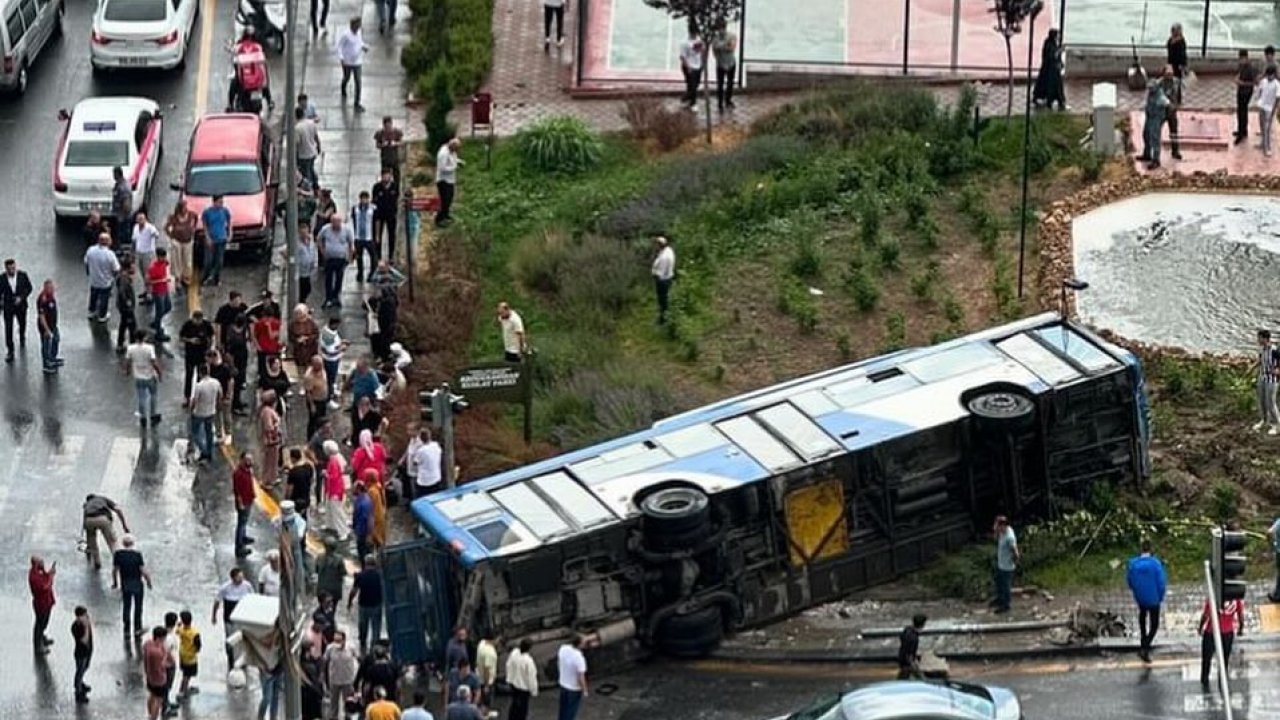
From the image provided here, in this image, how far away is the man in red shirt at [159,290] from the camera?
146 feet

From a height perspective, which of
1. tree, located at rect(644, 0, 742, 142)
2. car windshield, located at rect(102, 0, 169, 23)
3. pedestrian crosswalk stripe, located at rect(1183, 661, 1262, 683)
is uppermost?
tree, located at rect(644, 0, 742, 142)

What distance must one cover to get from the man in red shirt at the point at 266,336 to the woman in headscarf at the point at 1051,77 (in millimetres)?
13741

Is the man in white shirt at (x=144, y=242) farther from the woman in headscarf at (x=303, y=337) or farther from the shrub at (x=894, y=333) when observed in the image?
the shrub at (x=894, y=333)

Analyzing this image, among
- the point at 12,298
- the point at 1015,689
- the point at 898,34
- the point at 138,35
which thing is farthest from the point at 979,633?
the point at 138,35

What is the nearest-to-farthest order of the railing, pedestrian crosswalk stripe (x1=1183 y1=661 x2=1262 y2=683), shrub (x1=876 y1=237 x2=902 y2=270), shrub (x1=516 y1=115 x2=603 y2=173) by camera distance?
1. pedestrian crosswalk stripe (x1=1183 y1=661 x2=1262 y2=683)
2. shrub (x1=876 y1=237 x2=902 y2=270)
3. shrub (x1=516 y1=115 x2=603 y2=173)
4. the railing

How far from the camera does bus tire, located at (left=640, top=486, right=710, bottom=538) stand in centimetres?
3597

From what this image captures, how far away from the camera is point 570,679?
1367 inches

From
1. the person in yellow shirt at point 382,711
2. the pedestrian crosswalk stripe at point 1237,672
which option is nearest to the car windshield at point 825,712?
the person in yellow shirt at point 382,711

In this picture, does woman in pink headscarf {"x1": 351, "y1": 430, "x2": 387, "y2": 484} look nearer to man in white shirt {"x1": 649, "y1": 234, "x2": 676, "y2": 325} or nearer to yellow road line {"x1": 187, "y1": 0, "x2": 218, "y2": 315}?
man in white shirt {"x1": 649, "y1": 234, "x2": 676, "y2": 325}

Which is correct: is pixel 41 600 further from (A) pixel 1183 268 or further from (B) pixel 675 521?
(A) pixel 1183 268

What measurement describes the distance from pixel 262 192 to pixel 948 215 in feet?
32.2

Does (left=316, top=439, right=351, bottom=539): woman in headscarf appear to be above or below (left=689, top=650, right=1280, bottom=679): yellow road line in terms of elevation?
above

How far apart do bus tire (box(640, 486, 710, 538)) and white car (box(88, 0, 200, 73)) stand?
63.9 ft

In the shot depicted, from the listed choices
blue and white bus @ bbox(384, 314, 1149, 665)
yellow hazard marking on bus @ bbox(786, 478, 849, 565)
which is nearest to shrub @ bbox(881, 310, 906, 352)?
blue and white bus @ bbox(384, 314, 1149, 665)
